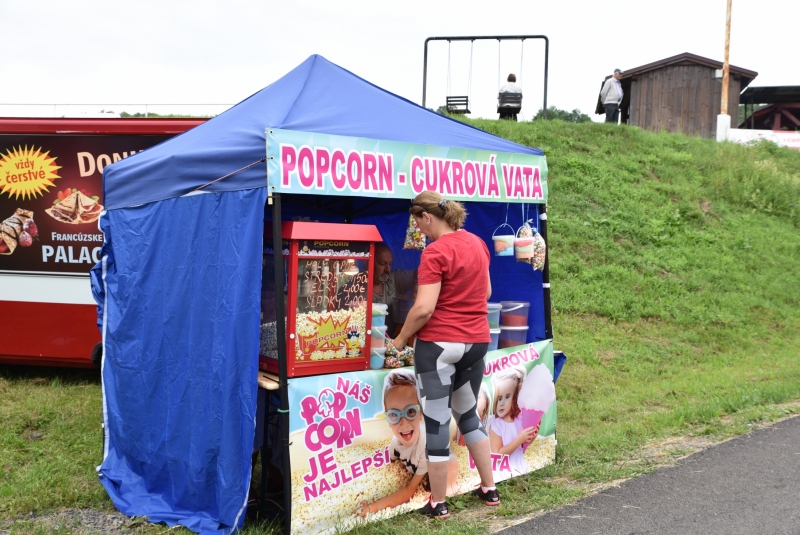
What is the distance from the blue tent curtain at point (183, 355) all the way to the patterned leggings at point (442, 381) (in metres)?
1.00

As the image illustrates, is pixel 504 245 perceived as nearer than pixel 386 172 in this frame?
No

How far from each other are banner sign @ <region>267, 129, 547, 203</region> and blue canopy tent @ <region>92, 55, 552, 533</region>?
0.11m

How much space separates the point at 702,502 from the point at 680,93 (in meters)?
20.1

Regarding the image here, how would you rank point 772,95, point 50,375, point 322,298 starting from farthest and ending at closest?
point 772,95 < point 50,375 < point 322,298

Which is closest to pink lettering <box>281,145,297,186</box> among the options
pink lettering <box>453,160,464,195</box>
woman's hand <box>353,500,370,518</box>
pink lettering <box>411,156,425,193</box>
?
pink lettering <box>411,156,425,193</box>

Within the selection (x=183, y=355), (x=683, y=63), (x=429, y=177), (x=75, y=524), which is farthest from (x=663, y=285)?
(x=683, y=63)

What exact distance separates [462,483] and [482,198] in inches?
77.6

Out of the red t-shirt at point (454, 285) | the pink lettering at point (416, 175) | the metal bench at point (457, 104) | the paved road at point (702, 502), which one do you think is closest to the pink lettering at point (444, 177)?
the pink lettering at point (416, 175)

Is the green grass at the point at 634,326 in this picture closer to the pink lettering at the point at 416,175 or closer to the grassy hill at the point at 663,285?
the grassy hill at the point at 663,285

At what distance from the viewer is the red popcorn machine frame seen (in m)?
4.16

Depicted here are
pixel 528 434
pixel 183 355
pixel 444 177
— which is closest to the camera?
pixel 183 355

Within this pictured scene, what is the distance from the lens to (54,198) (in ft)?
24.2

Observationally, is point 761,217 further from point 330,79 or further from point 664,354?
point 330,79

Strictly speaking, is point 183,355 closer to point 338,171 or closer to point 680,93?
point 338,171
